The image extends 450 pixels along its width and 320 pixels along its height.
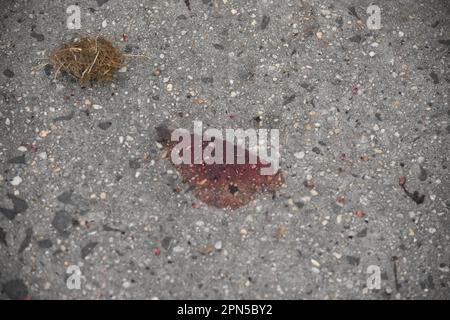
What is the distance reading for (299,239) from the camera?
3.25 metres

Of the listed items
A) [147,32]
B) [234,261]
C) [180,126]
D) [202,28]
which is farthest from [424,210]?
[147,32]

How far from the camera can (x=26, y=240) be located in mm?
3209

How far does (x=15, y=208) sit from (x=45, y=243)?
0.30m

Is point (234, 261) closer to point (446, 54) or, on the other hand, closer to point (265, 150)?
point (265, 150)

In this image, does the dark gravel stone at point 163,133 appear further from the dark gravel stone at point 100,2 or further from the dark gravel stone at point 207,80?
the dark gravel stone at point 100,2

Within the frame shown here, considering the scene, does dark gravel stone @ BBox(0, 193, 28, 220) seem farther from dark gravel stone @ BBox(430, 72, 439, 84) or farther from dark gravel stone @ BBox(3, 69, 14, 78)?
dark gravel stone @ BBox(430, 72, 439, 84)

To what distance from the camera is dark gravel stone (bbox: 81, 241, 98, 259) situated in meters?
3.19

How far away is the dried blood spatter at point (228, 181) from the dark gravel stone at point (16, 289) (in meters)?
1.14

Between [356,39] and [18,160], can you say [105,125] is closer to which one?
[18,160]

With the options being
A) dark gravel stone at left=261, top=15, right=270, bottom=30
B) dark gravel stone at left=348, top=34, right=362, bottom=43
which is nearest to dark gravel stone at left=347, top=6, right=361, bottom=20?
dark gravel stone at left=348, top=34, right=362, bottom=43

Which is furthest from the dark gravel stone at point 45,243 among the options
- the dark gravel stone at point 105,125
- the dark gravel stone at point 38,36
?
the dark gravel stone at point 38,36

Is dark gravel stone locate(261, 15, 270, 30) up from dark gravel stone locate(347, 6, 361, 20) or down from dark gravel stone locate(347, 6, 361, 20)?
down

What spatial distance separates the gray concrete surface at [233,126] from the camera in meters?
3.18

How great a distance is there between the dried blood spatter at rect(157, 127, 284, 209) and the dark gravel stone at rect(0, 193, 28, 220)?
945mm
